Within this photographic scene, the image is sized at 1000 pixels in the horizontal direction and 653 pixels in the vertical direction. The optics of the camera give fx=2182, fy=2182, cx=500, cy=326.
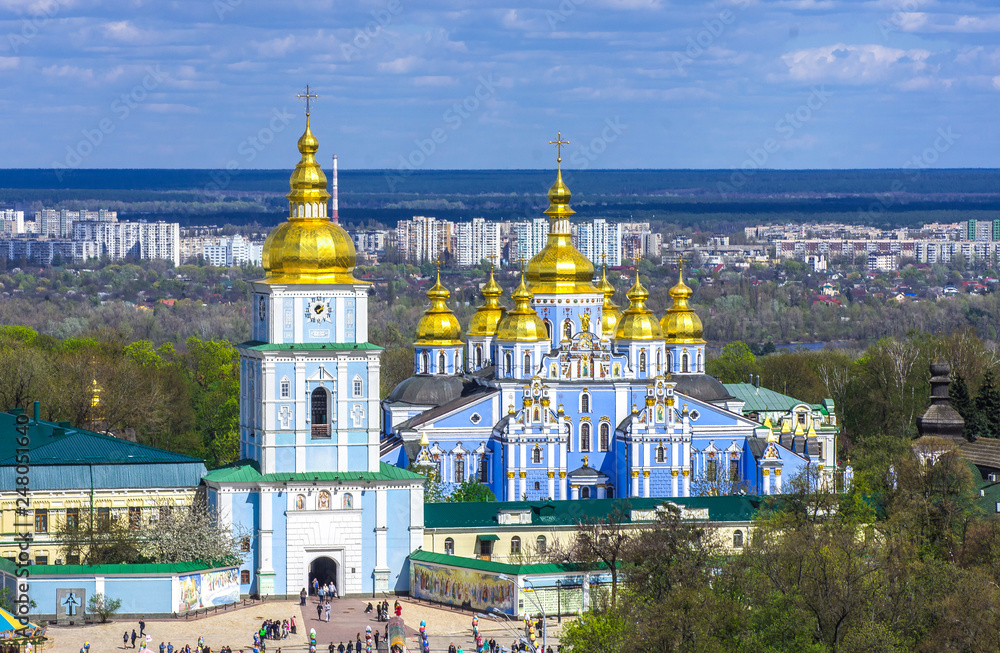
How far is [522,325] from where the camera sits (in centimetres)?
5272

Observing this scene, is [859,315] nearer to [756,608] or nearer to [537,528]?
[537,528]

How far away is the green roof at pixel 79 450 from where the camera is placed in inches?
1704

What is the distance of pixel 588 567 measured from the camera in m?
40.4

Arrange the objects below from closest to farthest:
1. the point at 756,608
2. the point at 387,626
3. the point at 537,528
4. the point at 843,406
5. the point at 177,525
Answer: the point at 756,608 → the point at 387,626 → the point at 177,525 → the point at 537,528 → the point at 843,406

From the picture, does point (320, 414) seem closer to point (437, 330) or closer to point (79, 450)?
point (79, 450)

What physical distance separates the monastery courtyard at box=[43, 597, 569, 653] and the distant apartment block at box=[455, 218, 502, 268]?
131299 mm

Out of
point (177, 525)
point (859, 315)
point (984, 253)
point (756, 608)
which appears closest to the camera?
point (756, 608)

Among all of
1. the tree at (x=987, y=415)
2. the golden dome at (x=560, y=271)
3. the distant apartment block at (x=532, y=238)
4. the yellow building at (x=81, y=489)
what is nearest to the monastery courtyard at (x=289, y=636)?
the yellow building at (x=81, y=489)

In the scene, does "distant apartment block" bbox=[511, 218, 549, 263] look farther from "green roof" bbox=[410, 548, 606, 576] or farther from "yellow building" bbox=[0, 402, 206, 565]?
"green roof" bbox=[410, 548, 606, 576]

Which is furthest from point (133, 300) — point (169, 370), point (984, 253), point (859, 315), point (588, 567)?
point (588, 567)

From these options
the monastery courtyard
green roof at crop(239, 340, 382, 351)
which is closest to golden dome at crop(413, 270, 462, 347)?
green roof at crop(239, 340, 382, 351)

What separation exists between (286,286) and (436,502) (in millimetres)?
6400

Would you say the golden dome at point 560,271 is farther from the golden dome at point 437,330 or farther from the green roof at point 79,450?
the green roof at point 79,450

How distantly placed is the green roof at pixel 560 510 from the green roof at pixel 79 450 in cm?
523
